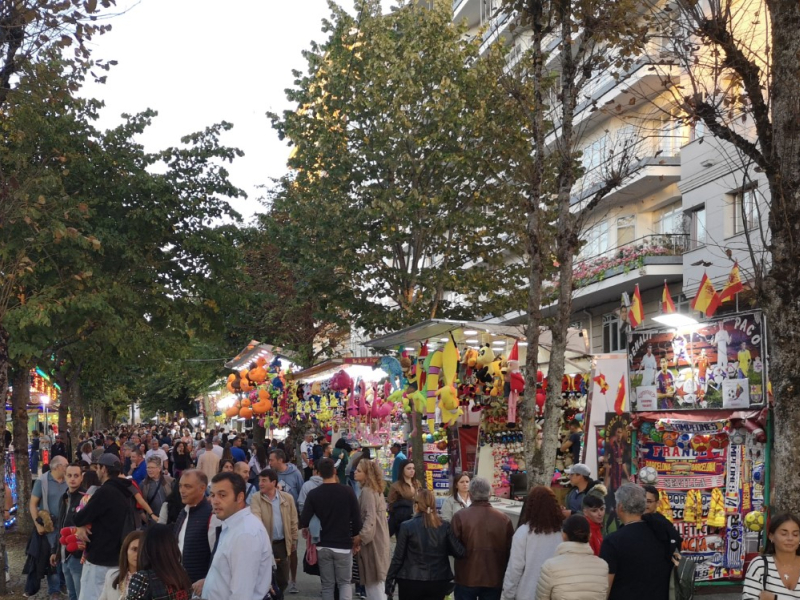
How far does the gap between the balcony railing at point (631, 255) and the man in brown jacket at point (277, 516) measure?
55.8ft

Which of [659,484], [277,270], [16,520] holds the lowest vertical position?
[16,520]

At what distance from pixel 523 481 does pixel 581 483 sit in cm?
461

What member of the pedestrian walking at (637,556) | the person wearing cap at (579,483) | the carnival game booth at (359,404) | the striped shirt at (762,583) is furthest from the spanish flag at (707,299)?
the carnival game booth at (359,404)

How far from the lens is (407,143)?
2477 centimetres

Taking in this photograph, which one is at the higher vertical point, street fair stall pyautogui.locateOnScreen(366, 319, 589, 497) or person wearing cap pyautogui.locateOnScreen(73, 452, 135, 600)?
street fair stall pyautogui.locateOnScreen(366, 319, 589, 497)

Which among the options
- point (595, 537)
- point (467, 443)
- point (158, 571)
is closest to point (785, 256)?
point (595, 537)

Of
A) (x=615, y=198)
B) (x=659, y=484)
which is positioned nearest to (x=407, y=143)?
(x=615, y=198)

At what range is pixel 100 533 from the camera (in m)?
8.90

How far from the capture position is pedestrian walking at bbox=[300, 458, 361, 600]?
32.8ft

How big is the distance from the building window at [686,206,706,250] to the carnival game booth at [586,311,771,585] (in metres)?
14.9

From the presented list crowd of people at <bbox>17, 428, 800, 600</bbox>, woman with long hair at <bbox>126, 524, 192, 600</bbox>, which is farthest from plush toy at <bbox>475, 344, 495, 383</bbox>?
woman with long hair at <bbox>126, 524, 192, 600</bbox>

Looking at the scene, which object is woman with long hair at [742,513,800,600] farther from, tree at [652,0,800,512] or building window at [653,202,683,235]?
building window at [653,202,683,235]

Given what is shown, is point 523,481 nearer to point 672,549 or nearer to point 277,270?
point 672,549

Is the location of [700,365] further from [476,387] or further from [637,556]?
[476,387]
